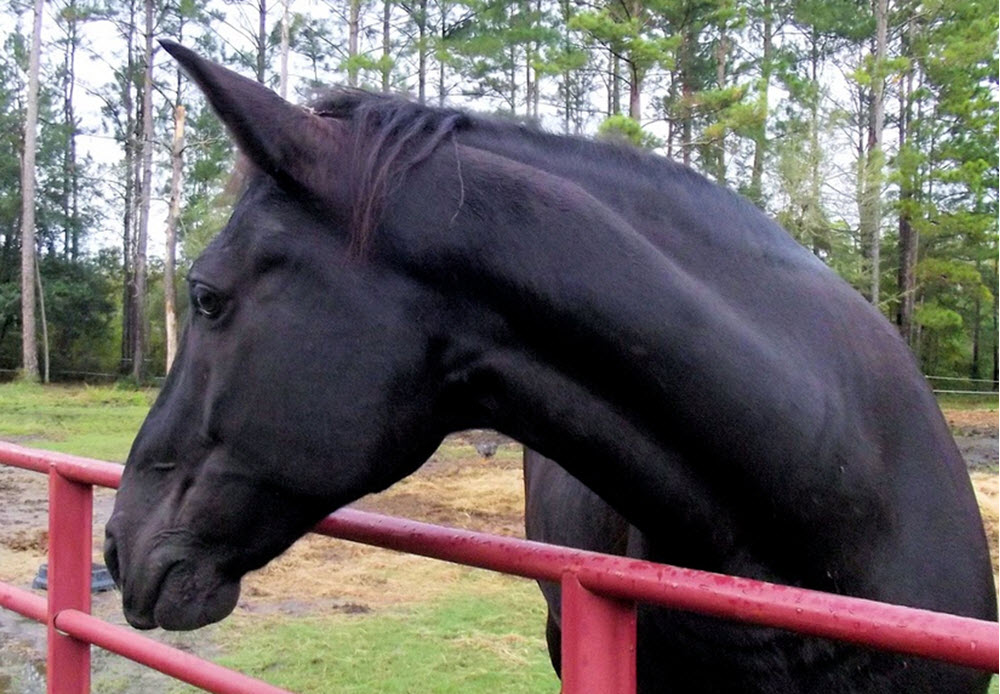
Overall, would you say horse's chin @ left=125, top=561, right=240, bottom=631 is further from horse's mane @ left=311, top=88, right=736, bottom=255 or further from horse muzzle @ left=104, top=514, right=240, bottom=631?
horse's mane @ left=311, top=88, right=736, bottom=255

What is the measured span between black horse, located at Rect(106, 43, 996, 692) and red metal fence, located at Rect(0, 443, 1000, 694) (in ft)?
0.65

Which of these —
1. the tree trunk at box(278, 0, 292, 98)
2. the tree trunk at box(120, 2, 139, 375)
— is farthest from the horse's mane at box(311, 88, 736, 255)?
the tree trunk at box(120, 2, 139, 375)

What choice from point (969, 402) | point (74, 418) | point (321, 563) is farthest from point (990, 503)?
point (969, 402)

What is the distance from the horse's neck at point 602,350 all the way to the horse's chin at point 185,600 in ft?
1.81

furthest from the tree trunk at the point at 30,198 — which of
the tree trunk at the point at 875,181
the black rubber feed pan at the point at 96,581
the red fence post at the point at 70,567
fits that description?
the red fence post at the point at 70,567

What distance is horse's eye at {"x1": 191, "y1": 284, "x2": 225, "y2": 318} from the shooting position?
4.98ft

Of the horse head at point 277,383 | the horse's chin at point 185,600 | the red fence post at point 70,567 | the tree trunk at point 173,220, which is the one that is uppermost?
the tree trunk at point 173,220

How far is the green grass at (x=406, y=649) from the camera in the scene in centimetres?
386

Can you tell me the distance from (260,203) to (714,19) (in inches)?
714

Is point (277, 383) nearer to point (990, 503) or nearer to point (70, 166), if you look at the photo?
point (990, 503)

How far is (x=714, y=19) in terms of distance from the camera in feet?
58.5

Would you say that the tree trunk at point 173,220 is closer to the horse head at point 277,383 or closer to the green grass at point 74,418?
the green grass at point 74,418

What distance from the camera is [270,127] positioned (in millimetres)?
1444

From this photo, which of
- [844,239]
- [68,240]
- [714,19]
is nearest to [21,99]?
[68,240]
